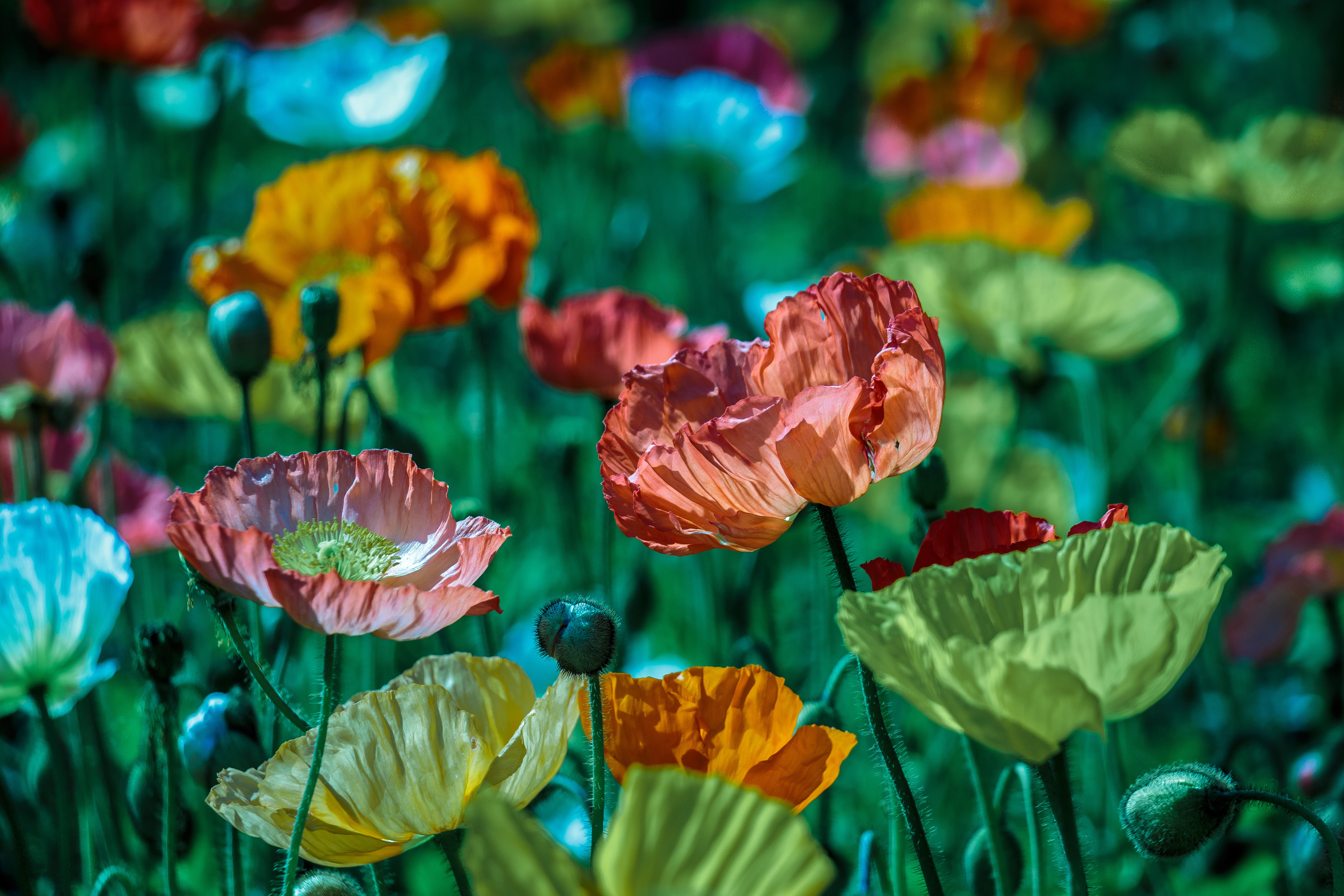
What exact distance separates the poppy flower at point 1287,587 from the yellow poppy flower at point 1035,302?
0.34 m

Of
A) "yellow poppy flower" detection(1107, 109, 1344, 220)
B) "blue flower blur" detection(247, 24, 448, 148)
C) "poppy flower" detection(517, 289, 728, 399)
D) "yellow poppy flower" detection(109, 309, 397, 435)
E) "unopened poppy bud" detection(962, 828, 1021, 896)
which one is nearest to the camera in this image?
"unopened poppy bud" detection(962, 828, 1021, 896)

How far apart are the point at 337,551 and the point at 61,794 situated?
1.21 feet

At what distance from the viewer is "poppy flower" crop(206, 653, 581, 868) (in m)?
0.74

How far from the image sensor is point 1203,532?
189 centimetres

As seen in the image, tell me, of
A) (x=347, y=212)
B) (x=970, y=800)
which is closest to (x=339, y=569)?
(x=347, y=212)

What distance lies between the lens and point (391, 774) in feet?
2.43

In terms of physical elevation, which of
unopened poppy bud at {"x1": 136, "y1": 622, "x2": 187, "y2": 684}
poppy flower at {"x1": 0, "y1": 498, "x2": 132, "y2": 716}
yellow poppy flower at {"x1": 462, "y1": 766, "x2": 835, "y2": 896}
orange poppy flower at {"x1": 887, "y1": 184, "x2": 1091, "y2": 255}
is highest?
orange poppy flower at {"x1": 887, "y1": 184, "x2": 1091, "y2": 255}

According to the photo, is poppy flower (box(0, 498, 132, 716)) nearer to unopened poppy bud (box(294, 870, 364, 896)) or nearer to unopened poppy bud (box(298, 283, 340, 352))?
unopened poppy bud (box(294, 870, 364, 896))

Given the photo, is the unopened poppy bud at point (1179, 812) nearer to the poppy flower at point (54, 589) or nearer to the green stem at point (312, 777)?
the green stem at point (312, 777)

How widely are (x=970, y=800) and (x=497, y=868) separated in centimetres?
118

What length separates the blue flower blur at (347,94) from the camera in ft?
7.84

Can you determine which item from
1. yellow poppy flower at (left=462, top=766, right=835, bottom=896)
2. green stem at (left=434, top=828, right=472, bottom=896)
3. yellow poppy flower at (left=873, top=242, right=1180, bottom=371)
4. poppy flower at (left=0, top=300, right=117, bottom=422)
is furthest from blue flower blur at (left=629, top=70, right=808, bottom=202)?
yellow poppy flower at (left=462, top=766, right=835, bottom=896)

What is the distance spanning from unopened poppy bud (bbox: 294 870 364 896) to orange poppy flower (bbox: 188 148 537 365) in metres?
0.65

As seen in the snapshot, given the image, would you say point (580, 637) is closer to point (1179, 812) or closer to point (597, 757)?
point (597, 757)
